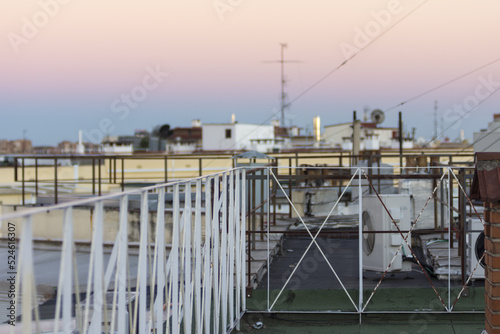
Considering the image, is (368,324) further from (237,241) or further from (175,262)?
(175,262)

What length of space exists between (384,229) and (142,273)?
21.9 feet

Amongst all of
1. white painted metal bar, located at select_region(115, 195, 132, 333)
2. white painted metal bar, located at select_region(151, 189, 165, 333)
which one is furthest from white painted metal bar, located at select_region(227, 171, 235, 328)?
white painted metal bar, located at select_region(115, 195, 132, 333)

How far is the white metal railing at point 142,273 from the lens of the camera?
9.06 feet

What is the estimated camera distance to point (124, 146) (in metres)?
49.1

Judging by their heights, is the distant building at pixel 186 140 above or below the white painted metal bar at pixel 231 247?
above

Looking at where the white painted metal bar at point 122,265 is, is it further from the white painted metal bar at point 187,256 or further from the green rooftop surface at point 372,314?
the green rooftop surface at point 372,314

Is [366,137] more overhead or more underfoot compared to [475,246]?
more overhead

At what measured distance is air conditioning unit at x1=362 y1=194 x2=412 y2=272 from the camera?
9969 millimetres

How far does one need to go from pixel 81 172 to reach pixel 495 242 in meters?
37.4

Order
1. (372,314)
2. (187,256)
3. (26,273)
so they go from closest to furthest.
→ (26,273)
(187,256)
(372,314)

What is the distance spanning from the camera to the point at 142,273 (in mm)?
4055

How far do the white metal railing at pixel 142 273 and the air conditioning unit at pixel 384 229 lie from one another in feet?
8.87

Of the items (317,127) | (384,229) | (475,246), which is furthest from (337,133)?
(475,246)

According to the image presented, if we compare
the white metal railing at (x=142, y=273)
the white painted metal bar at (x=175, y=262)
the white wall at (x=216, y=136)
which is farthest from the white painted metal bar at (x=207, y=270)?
the white wall at (x=216, y=136)
